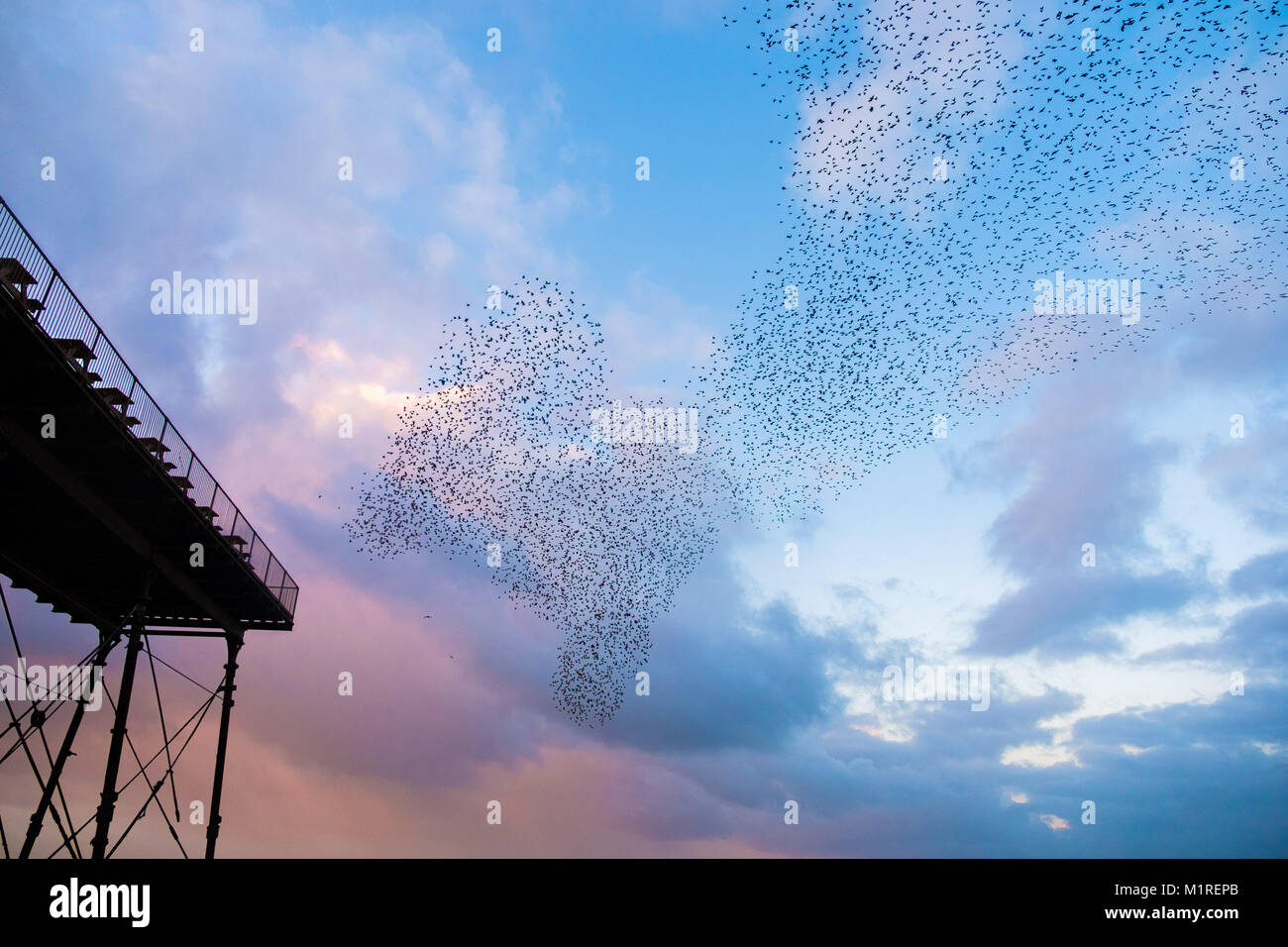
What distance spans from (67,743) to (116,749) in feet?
3.99

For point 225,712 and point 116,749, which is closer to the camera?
point 116,749

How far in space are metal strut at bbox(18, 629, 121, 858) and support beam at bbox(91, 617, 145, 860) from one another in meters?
0.51

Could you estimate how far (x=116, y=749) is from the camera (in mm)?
20969

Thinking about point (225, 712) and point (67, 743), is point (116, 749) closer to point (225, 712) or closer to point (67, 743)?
point (67, 743)

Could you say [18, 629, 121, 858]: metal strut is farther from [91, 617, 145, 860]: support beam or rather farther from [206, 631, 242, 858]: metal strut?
[206, 631, 242, 858]: metal strut

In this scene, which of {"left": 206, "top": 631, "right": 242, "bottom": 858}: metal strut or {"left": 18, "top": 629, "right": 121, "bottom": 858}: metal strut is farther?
{"left": 206, "top": 631, "right": 242, "bottom": 858}: metal strut

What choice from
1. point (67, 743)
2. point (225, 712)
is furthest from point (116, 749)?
point (225, 712)

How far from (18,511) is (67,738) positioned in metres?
5.95

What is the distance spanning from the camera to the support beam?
2052 cm
